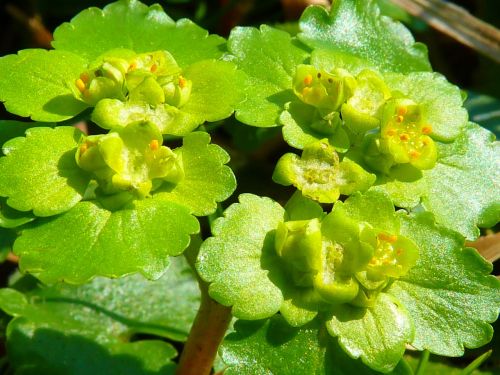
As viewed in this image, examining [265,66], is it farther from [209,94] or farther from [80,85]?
[80,85]

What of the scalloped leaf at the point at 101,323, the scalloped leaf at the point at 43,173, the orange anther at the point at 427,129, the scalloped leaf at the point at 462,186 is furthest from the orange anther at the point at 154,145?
the scalloped leaf at the point at 101,323

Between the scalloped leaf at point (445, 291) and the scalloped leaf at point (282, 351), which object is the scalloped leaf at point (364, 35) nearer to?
the scalloped leaf at point (445, 291)

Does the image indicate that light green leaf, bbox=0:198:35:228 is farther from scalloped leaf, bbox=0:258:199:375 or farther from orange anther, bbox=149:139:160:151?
scalloped leaf, bbox=0:258:199:375

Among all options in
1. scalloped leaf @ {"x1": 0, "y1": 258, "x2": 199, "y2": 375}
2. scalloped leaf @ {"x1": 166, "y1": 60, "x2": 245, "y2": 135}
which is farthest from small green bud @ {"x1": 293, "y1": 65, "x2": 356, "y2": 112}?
scalloped leaf @ {"x1": 0, "y1": 258, "x2": 199, "y2": 375}

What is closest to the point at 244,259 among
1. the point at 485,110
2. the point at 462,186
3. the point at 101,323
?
the point at 462,186

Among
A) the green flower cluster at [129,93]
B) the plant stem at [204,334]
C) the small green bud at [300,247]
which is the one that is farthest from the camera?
the plant stem at [204,334]

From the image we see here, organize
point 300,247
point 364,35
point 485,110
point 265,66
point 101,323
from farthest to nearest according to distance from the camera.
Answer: point 485,110
point 101,323
point 364,35
point 265,66
point 300,247
